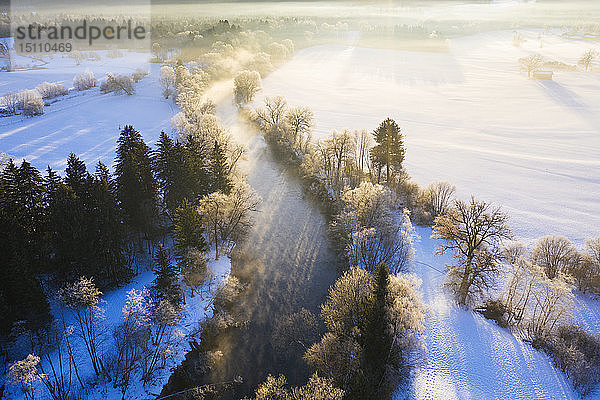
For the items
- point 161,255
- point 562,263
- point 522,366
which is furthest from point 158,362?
point 562,263

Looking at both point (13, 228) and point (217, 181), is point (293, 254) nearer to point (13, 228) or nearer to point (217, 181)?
point (217, 181)

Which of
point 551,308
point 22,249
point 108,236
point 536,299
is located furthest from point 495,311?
point 22,249

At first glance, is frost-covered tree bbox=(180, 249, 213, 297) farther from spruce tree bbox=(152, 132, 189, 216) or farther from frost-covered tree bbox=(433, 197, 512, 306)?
frost-covered tree bbox=(433, 197, 512, 306)

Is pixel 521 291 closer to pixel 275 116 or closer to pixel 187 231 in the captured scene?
pixel 187 231

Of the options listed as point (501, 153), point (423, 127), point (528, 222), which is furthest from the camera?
point (423, 127)

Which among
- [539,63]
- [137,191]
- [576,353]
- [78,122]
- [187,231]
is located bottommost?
[576,353]

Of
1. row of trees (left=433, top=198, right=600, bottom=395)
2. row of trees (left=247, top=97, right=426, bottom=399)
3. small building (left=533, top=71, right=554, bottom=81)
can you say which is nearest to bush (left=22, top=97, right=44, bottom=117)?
row of trees (left=247, top=97, right=426, bottom=399)
